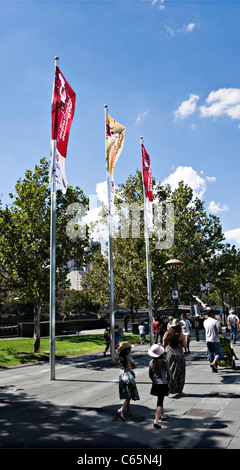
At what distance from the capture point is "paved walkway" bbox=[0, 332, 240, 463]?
5.67m

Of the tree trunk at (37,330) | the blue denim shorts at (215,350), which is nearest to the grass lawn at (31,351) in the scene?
the tree trunk at (37,330)

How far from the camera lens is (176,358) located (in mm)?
8711

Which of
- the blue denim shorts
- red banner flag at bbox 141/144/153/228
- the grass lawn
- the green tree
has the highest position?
red banner flag at bbox 141/144/153/228

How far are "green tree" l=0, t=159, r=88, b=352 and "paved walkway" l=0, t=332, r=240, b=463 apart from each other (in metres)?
5.11

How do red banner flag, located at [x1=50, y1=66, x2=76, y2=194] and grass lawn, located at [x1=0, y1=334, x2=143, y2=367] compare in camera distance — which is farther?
grass lawn, located at [x1=0, y1=334, x2=143, y2=367]

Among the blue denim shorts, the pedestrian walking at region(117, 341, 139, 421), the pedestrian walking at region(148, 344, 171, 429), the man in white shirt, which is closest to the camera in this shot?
the pedestrian walking at region(148, 344, 171, 429)

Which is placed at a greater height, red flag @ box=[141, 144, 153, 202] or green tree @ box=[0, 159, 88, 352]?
red flag @ box=[141, 144, 153, 202]

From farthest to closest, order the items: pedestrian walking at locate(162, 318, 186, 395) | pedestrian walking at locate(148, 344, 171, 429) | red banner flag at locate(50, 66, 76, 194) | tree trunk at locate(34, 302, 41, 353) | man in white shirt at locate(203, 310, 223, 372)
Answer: tree trunk at locate(34, 302, 41, 353)
red banner flag at locate(50, 66, 76, 194)
man in white shirt at locate(203, 310, 223, 372)
pedestrian walking at locate(162, 318, 186, 395)
pedestrian walking at locate(148, 344, 171, 429)

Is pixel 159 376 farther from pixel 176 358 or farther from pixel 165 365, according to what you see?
pixel 176 358

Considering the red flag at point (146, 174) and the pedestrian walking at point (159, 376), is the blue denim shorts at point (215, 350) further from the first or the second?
the red flag at point (146, 174)

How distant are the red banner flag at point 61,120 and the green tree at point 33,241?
4635mm

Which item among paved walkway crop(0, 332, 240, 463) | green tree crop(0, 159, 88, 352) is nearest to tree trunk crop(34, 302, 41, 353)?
green tree crop(0, 159, 88, 352)

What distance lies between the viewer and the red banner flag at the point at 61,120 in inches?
484

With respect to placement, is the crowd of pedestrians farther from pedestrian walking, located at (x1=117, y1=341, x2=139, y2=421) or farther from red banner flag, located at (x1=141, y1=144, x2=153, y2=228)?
red banner flag, located at (x1=141, y1=144, x2=153, y2=228)
